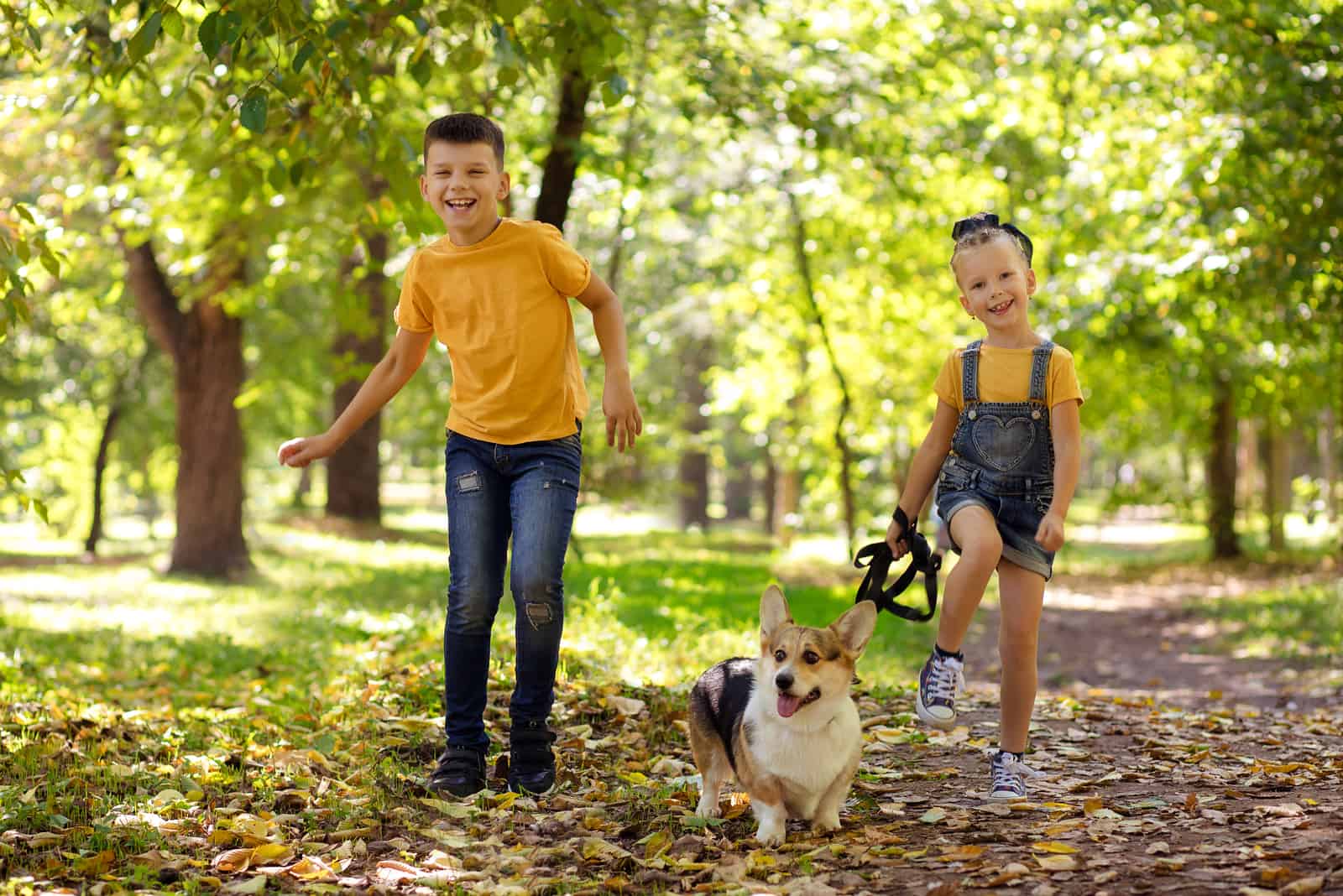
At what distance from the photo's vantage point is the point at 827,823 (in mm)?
4223

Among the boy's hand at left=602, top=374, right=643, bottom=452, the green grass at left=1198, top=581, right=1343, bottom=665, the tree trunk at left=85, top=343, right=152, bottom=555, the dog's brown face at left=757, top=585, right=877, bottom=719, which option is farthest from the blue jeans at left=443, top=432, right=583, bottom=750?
the tree trunk at left=85, top=343, right=152, bottom=555

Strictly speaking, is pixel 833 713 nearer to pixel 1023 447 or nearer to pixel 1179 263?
pixel 1023 447

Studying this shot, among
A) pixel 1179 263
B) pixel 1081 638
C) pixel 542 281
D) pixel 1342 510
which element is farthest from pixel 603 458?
pixel 1342 510

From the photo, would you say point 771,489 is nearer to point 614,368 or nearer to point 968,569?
point 614,368

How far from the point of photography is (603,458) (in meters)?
17.8

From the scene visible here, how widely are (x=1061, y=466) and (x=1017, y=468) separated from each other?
0.59 feet

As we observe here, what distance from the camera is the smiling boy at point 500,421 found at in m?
4.69

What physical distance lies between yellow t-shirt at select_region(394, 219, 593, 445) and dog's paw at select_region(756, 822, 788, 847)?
160 cm

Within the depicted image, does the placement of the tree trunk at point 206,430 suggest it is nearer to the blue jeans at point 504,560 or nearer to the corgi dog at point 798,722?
the blue jeans at point 504,560

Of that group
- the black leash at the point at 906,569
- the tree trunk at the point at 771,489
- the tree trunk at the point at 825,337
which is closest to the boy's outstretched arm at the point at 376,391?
the black leash at the point at 906,569

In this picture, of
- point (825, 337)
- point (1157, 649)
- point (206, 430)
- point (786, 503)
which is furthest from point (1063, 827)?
point (786, 503)

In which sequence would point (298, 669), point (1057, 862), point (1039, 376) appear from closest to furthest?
point (1057, 862), point (1039, 376), point (298, 669)

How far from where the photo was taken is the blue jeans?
4.67 meters

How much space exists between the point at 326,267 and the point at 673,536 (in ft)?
30.2
